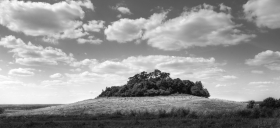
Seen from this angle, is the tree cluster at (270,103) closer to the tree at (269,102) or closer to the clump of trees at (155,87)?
the tree at (269,102)

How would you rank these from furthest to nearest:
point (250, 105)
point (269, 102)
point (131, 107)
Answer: point (131, 107) < point (269, 102) < point (250, 105)

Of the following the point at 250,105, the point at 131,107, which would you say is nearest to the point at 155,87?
the point at 131,107

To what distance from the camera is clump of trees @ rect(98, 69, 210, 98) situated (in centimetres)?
7650

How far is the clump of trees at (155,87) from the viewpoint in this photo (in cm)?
7650

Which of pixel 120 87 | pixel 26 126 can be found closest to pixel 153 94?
pixel 120 87

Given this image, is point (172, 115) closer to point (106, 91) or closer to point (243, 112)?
point (243, 112)

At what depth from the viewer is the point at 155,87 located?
8219 centimetres

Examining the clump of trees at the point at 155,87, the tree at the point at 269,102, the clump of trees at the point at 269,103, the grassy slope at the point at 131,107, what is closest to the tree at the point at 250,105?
the clump of trees at the point at 269,103

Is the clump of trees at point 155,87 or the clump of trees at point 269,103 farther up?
the clump of trees at point 155,87

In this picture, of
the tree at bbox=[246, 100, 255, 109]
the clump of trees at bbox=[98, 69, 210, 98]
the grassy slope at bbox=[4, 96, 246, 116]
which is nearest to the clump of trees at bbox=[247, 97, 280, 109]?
the tree at bbox=[246, 100, 255, 109]

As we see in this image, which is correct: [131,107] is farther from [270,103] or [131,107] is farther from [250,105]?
[270,103]

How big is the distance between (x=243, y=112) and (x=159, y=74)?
6205 centimetres

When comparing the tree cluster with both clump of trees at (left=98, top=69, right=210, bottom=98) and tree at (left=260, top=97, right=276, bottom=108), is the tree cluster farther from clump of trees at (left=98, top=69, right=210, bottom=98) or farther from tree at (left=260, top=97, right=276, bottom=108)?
clump of trees at (left=98, top=69, right=210, bottom=98)

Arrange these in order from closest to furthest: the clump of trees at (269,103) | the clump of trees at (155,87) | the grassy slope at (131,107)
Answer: the grassy slope at (131,107) → the clump of trees at (269,103) → the clump of trees at (155,87)
